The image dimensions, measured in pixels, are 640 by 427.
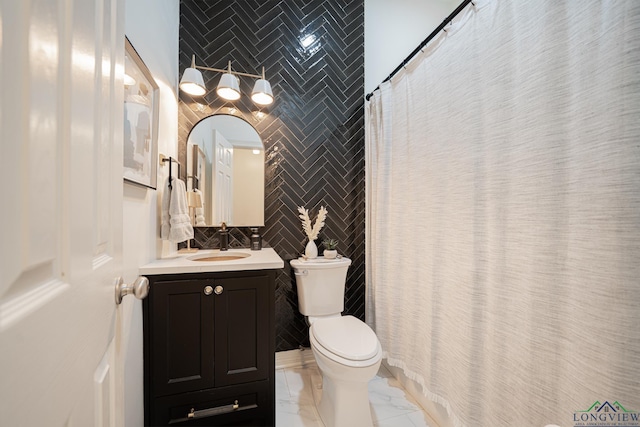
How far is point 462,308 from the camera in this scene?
1113 millimetres

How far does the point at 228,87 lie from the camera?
1630mm

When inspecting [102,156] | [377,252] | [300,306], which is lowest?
[300,306]

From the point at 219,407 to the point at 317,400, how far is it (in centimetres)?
60

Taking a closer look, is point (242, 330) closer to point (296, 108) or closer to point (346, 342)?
point (346, 342)

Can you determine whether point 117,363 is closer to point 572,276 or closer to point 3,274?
point 3,274

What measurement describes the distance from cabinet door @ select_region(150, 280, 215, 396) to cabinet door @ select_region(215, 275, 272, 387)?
0.15ft

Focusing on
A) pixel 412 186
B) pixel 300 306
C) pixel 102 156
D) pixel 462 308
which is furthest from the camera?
pixel 300 306

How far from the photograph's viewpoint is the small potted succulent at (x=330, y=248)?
5.90ft


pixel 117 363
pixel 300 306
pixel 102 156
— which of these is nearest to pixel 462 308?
pixel 300 306

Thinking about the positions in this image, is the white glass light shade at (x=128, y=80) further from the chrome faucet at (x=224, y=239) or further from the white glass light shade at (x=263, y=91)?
the chrome faucet at (x=224, y=239)

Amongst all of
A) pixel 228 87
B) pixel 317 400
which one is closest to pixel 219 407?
pixel 317 400

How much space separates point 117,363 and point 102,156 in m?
0.49

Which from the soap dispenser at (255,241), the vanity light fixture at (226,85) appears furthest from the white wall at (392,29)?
the soap dispenser at (255,241)

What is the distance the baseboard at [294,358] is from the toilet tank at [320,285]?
395 mm
